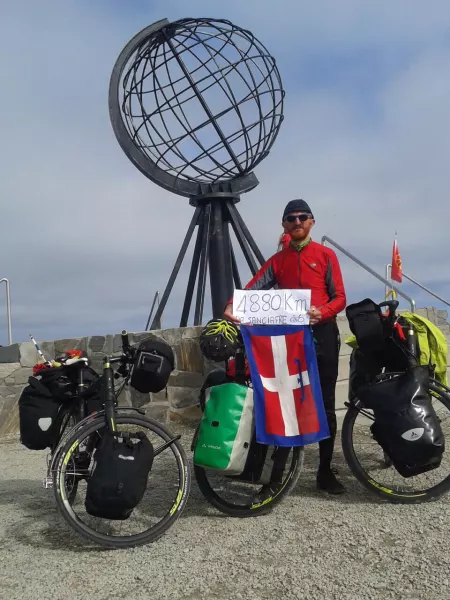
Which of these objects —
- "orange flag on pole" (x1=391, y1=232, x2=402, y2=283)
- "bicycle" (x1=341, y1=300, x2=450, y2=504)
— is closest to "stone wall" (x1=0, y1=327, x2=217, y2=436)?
"bicycle" (x1=341, y1=300, x2=450, y2=504)

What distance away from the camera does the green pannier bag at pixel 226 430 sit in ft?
9.81

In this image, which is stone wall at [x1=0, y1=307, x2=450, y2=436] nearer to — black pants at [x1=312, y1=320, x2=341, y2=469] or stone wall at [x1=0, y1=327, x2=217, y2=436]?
stone wall at [x1=0, y1=327, x2=217, y2=436]

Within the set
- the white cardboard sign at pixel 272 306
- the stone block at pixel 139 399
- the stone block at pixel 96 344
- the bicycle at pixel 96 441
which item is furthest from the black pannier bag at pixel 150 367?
the stone block at pixel 96 344

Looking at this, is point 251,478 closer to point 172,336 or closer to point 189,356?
point 189,356

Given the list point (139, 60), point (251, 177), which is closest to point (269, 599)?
point (251, 177)

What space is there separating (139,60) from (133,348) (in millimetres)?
6316

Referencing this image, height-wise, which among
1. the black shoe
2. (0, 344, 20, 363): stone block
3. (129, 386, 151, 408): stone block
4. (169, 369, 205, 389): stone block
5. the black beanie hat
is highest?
the black beanie hat

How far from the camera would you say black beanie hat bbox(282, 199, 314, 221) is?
137 inches

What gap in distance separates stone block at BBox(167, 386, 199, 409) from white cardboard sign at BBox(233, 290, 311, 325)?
8.34 feet

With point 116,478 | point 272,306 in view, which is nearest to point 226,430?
point 116,478

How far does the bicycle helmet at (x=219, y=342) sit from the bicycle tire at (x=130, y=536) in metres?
0.50

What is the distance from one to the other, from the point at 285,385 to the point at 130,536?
44.3 inches

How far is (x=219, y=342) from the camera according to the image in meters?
3.20

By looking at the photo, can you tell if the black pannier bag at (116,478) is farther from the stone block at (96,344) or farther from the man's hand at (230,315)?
the stone block at (96,344)
